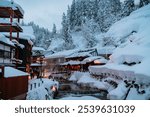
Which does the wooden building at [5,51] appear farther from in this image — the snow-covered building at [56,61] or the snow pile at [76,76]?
the snow-covered building at [56,61]

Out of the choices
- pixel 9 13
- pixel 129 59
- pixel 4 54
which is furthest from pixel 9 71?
pixel 129 59

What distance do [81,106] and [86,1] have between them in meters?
91.5

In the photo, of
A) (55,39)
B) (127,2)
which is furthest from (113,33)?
(55,39)

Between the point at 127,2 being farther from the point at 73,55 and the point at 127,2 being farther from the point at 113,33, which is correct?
the point at 73,55

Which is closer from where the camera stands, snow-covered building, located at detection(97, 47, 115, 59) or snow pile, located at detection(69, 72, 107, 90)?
snow pile, located at detection(69, 72, 107, 90)

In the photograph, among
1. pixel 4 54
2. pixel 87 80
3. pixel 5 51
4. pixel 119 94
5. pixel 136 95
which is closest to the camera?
pixel 136 95

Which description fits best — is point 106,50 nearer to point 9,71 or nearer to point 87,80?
point 87,80

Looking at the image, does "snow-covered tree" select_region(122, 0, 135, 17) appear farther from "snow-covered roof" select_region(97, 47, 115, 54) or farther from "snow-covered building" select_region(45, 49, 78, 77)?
"snow-covered roof" select_region(97, 47, 115, 54)

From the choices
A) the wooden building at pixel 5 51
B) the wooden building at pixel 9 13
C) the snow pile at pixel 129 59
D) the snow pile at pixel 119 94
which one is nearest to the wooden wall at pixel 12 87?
the wooden building at pixel 5 51

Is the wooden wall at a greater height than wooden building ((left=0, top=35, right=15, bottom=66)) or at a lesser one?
lesser

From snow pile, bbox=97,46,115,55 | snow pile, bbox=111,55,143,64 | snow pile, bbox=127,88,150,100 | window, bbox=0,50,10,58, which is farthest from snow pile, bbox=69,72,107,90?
window, bbox=0,50,10,58

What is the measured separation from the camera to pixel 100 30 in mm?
Answer: 84250

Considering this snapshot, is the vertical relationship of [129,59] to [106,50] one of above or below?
below

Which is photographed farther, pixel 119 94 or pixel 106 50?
pixel 106 50
